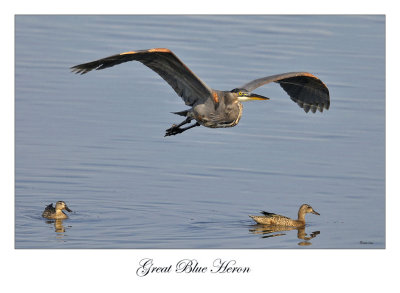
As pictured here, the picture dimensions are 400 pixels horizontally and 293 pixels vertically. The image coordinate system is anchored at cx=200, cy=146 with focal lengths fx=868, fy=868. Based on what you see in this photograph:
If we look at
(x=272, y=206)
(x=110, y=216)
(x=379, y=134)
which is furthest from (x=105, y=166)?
(x=379, y=134)

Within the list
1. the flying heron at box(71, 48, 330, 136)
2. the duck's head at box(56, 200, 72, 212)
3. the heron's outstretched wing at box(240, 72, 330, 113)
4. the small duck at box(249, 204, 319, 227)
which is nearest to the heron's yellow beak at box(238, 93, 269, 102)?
the flying heron at box(71, 48, 330, 136)

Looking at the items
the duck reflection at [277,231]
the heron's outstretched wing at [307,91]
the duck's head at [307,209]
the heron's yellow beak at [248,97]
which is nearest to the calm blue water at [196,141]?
the duck reflection at [277,231]

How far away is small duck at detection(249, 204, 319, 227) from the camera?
12.6 meters

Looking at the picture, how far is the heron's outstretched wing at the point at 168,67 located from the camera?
1075 centimetres

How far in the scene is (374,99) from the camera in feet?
55.6

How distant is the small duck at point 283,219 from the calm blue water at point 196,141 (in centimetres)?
16

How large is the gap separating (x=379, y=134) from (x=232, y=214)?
13.6 ft

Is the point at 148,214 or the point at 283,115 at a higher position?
the point at 283,115

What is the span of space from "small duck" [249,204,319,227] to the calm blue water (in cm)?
16

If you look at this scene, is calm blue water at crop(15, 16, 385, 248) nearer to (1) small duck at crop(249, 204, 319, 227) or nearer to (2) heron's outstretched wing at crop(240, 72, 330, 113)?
(1) small duck at crop(249, 204, 319, 227)
